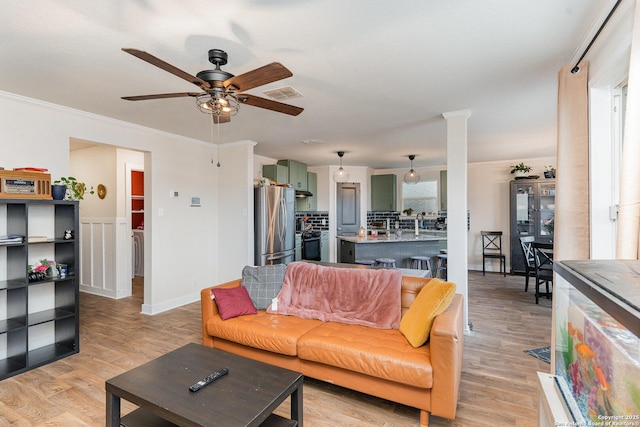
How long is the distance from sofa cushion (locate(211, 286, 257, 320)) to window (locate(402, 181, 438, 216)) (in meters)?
5.83

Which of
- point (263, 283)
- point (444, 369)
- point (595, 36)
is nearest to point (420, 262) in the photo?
point (263, 283)

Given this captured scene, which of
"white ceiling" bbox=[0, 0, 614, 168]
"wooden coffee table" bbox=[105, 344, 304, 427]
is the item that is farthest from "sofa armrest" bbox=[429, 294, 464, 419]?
"white ceiling" bbox=[0, 0, 614, 168]

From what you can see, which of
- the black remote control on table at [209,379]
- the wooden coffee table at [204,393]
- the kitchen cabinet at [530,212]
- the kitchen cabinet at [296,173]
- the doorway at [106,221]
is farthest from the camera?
the kitchen cabinet at [296,173]

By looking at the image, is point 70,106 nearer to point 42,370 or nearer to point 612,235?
point 42,370

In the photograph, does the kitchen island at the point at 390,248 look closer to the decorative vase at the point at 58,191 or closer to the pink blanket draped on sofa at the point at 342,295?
the pink blanket draped on sofa at the point at 342,295

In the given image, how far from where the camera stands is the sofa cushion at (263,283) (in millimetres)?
3097

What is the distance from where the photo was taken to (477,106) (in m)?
3.42

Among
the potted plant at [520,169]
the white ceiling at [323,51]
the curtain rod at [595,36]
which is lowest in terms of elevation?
the potted plant at [520,169]

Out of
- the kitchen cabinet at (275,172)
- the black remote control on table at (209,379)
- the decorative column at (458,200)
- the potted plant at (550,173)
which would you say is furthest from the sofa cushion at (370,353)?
the potted plant at (550,173)

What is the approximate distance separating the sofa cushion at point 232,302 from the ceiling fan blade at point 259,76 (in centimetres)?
182

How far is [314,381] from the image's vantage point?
258cm

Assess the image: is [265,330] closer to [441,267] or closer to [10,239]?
[10,239]

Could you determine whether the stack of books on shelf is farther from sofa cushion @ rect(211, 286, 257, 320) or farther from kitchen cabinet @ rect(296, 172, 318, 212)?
kitchen cabinet @ rect(296, 172, 318, 212)

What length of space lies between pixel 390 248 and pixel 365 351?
3.53 meters
